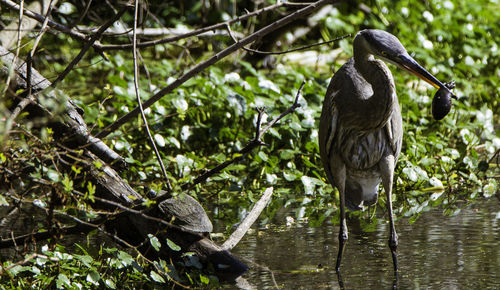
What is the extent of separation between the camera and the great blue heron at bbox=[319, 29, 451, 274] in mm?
4316

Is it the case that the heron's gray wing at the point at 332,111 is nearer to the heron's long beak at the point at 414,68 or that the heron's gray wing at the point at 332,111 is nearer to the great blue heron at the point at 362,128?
the great blue heron at the point at 362,128

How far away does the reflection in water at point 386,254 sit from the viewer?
12.4 ft

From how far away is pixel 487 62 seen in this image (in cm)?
930

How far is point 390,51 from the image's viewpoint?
13.3ft

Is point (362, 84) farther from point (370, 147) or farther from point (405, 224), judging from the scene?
point (405, 224)

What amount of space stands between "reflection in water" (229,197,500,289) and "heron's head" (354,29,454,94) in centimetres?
103

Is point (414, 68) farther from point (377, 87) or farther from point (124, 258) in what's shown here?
point (124, 258)

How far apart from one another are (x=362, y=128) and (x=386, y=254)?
82 centimetres

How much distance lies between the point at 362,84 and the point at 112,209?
73.8 inches

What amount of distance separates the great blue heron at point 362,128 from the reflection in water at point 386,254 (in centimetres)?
Answer: 15

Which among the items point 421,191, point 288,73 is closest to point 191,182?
point 421,191

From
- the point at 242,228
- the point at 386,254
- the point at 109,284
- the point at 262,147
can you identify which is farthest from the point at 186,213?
the point at 262,147

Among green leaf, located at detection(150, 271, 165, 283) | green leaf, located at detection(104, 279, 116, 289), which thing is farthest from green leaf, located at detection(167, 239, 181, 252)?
green leaf, located at detection(104, 279, 116, 289)

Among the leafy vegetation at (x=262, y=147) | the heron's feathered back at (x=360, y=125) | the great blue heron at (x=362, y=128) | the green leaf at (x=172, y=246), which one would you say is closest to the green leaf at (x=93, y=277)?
the leafy vegetation at (x=262, y=147)
